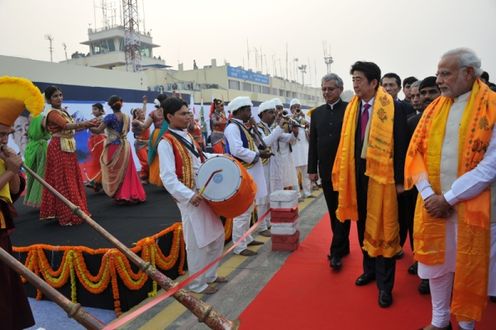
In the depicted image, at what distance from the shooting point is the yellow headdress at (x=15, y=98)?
2.20 metres

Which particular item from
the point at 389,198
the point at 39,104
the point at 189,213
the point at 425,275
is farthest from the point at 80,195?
the point at 425,275

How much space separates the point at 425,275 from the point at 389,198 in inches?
26.7

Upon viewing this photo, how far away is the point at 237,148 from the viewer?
4.45 metres

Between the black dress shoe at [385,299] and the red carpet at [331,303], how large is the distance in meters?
0.04

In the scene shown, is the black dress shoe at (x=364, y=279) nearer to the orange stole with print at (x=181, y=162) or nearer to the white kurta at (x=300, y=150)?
the orange stole with print at (x=181, y=162)

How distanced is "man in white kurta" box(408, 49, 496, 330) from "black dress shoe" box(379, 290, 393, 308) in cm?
53

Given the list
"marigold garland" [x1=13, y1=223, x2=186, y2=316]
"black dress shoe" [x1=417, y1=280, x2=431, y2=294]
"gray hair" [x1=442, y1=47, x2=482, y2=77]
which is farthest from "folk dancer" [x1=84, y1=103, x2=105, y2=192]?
"gray hair" [x1=442, y1=47, x2=482, y2=77]

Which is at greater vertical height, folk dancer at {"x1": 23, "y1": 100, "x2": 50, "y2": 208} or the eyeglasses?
the eyeglasses

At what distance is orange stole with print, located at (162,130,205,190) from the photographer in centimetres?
331

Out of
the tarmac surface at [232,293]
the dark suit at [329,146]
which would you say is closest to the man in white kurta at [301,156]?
the tarmac surface at [232,293]

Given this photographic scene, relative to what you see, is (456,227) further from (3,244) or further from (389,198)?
(3,244)

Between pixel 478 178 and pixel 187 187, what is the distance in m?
2.07

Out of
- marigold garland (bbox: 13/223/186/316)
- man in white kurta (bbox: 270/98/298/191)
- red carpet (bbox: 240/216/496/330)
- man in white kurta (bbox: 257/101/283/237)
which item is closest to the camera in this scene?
red carpet (bbox: 240/216/496/330)

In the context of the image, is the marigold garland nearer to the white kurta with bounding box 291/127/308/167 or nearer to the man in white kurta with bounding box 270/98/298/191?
the man in white kurta with bounding box 270/98/298/191
